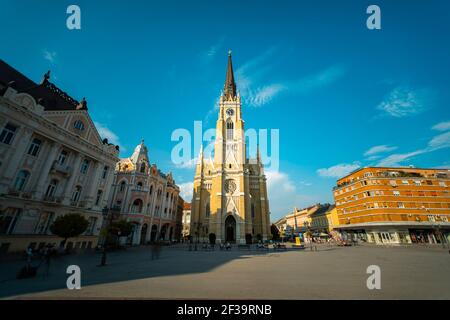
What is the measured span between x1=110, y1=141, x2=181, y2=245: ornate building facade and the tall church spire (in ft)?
105

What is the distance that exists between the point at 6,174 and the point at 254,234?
140ft

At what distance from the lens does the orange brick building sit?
37.4 m

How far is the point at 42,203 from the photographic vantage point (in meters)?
17.8

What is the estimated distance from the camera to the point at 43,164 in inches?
730

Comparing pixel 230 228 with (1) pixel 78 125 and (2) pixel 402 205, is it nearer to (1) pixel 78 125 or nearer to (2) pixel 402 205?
(1) pixel 78 125

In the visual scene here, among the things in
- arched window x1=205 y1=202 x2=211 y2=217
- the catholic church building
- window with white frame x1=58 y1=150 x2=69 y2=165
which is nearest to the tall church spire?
the catholic church building

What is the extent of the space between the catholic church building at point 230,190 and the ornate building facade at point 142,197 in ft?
26.7

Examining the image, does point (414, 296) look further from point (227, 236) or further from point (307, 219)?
point (307, 219)

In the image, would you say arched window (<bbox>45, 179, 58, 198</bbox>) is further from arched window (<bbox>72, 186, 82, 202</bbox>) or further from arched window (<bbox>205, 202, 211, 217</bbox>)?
arched window (<bbox>205, 202, 211, 217</bbox>)

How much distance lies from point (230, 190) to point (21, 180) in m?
35.1

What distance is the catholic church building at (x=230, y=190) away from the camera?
41875 mm

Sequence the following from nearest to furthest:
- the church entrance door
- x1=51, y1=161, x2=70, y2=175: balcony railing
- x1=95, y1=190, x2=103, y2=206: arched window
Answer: x1=51, y1=161, x2=70, y2=175: balcony railing → x1=95, y1=190, x2=103, y2=206: arched window → the church entrance door

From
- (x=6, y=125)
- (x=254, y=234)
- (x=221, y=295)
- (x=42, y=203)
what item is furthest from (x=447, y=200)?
(x=6, y=125)

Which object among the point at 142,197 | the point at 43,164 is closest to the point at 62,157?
the point at 43,164
